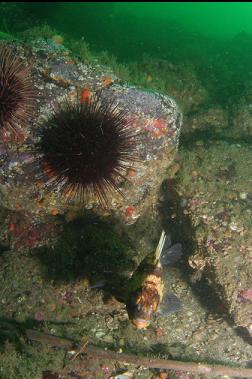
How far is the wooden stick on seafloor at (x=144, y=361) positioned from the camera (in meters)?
5.36

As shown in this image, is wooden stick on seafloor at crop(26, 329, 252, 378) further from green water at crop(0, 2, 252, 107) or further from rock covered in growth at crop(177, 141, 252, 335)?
green water at crop(0, 2, 252, 107)

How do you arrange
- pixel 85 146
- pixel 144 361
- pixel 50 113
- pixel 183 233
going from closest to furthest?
pixel 85 146
pixel 50 113
pixel 144 361
pixel 183 233

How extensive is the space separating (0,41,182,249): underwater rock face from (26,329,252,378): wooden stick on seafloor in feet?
6.96

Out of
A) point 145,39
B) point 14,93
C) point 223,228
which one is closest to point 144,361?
point 223,228

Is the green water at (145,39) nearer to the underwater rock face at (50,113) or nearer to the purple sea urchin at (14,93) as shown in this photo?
the underwater rock face at (50,113)

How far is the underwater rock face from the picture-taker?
5.21 m

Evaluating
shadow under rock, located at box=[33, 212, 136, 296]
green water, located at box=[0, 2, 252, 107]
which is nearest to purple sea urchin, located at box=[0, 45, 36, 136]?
shadow under rock, located at box=[33, 212, 136, 296]

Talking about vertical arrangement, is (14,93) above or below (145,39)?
below

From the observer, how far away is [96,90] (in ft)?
17.7

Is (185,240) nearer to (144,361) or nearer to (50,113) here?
(144,361)

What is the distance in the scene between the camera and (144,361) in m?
5.62

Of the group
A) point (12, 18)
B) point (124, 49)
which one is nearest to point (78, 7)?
point (124, 49)

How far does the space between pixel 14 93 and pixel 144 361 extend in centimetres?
484

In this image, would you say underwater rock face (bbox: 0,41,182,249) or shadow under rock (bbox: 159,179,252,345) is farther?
shadow under rock (bbox: 159,179,252,345)
